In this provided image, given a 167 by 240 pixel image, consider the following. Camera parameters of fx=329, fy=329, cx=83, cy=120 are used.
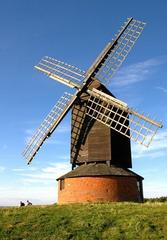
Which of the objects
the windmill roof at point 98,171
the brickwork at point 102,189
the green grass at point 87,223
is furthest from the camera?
the windmill roof at point 98,171

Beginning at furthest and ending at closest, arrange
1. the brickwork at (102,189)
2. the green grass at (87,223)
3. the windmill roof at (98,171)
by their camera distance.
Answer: the windmill roof at (98,171) → the brickwork at (102,189) → the green grass at (87,223)

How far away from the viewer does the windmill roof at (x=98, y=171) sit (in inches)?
1047

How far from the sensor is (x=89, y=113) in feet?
94.7

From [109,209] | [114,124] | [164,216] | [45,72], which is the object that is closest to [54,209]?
[109,209]

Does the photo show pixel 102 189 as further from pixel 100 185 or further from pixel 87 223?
pixel 87 223

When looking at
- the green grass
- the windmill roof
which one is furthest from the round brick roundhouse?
the green grass

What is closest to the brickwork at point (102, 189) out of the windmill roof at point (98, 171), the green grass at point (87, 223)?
the windmill roof at point (98, 171)

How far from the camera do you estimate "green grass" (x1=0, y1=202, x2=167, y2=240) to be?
16.9 metres

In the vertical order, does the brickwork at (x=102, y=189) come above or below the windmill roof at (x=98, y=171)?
below

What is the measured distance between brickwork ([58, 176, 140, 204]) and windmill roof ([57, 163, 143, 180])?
1.18 ft

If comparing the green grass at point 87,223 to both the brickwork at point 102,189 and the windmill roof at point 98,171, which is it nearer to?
the brickwork at point 102,189

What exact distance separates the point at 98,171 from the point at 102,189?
1.47 metres

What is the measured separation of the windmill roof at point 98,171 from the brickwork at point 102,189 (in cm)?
36

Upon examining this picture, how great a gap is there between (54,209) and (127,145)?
9961mm
